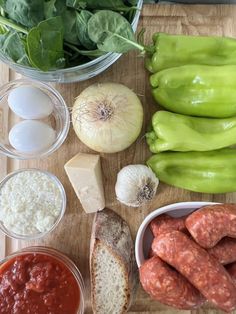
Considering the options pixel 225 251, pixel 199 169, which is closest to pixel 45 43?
pixel 199 169

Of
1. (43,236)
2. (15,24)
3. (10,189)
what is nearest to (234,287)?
(43,236)

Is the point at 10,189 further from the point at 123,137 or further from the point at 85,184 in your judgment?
the point at 123,137

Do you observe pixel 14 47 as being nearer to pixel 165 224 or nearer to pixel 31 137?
pixel 31 137

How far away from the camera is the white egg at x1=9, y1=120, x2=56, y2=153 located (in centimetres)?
123

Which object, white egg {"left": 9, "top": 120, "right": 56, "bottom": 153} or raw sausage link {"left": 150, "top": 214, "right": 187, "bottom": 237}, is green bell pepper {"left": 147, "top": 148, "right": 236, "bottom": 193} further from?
white egg {"left": 9, "top": 120, "right": 56, "bottom": 153}

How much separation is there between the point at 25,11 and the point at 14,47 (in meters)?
0.10

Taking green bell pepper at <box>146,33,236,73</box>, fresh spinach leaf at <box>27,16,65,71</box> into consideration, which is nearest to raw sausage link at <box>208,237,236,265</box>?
green bell pepper at <box>146,33,236,73</box>

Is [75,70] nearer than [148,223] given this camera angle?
Yes

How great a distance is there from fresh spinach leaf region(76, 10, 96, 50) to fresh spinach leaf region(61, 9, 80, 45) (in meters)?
0.01

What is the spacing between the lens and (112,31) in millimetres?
1052

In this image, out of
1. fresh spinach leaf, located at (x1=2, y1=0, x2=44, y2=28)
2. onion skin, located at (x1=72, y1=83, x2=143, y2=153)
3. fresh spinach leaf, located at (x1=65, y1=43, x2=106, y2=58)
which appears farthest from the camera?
onion skin, located at (x1=72, y1=83, x2=143, y2=153)

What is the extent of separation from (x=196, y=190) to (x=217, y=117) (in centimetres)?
20

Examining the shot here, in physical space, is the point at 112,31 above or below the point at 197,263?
above

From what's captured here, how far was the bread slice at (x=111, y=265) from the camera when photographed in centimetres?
123
